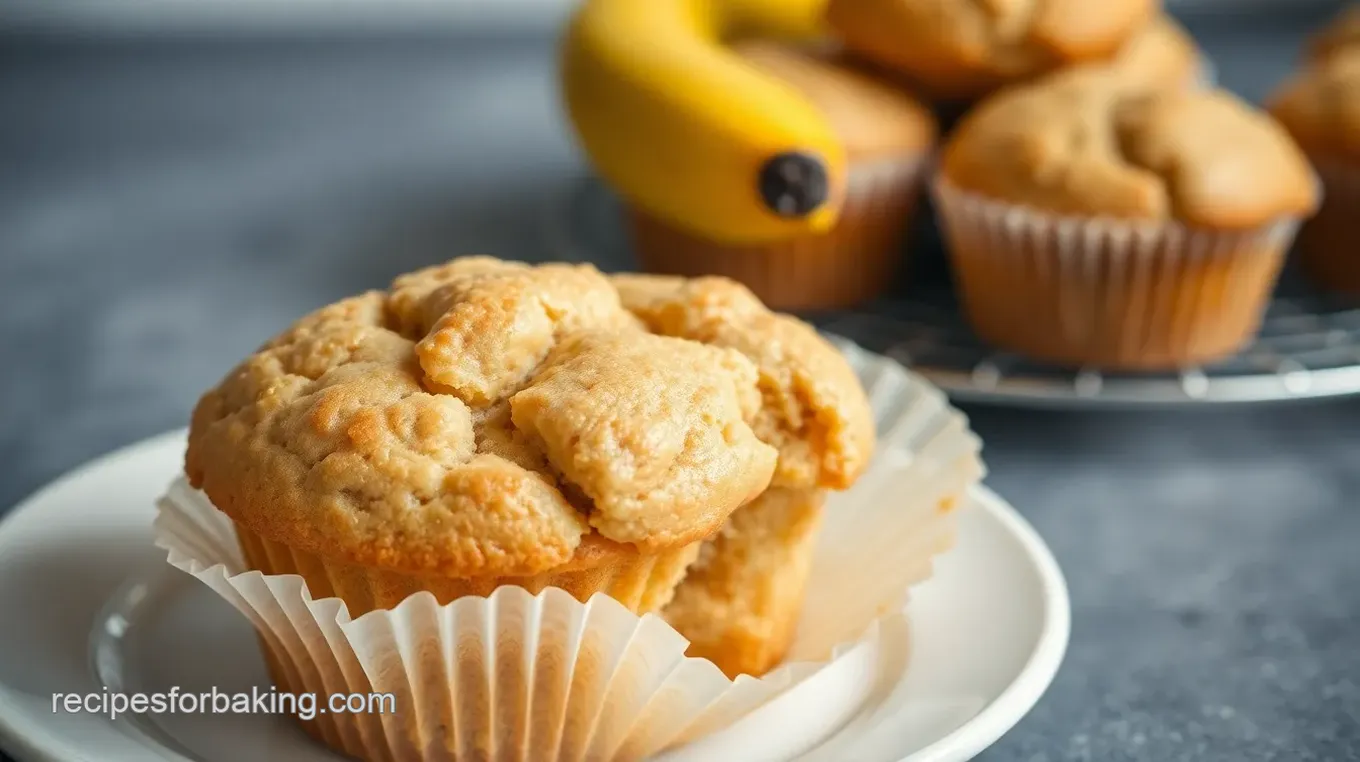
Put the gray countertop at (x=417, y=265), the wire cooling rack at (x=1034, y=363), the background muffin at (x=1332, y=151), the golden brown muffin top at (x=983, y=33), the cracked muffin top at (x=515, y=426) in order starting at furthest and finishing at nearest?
the background muffin at (x=1332, y=151), the golden brown muffin top at (x=983, y=33), the wire cooling rack at (x=1034, y=363), the gray countertop at (x=417, y=265), the cracked muffin top at (x=515, y=426)

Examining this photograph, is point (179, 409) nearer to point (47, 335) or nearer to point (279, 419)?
point (47, 335)

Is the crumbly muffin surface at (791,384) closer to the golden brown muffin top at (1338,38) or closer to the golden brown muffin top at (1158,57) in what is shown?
the golden brown muffin top at (1158,57)

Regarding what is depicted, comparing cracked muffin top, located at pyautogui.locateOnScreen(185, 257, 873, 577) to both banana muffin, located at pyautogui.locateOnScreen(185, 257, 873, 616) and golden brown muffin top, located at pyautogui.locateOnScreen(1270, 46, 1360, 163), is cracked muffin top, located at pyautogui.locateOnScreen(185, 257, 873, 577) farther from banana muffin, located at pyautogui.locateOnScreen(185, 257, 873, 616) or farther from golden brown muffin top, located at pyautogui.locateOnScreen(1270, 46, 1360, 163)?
golden brown muffin top, located at pyautogui.locateOnScreen(1270, 46, 1360, 163)

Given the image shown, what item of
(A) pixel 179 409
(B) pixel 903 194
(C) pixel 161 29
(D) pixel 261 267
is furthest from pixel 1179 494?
(C) pixel 161 29

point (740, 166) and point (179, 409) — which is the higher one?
point (740, 166)

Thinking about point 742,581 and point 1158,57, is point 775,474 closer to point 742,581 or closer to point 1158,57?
point 742,581

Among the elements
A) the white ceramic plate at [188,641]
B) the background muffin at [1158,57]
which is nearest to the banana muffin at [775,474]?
the white ceramic plate at [188,641]
